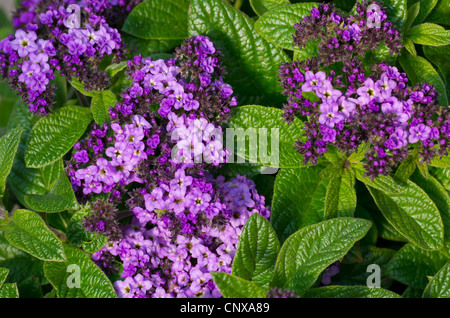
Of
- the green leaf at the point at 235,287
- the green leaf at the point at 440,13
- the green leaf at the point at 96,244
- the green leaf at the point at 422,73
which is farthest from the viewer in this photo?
the green leaf at the point at 440,13

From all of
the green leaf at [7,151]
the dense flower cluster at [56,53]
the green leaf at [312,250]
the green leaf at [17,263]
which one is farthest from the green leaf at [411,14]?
the green leaf at [17,263]

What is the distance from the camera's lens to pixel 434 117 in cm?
178

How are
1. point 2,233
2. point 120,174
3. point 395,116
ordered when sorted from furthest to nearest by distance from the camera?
point 2,233
point 120,174
point 395,116

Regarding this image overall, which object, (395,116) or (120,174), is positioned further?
(120,174)

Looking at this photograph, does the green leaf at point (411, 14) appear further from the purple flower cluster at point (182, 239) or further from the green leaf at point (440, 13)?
the purple flower cluster at point (182, 239)

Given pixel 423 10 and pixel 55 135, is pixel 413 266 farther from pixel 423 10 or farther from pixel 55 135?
pixel 55 135

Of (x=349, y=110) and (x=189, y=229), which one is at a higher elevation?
(x=349, y=110)

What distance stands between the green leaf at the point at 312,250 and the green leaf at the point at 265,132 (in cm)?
28

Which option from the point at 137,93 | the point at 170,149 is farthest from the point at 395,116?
the point at 137,93

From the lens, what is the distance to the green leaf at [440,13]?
2191 mm

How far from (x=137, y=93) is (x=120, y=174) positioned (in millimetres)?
278

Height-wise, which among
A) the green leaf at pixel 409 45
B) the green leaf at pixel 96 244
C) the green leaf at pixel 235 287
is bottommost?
the green leaf at pixel 235 287

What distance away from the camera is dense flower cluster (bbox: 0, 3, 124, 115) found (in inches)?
71.7
